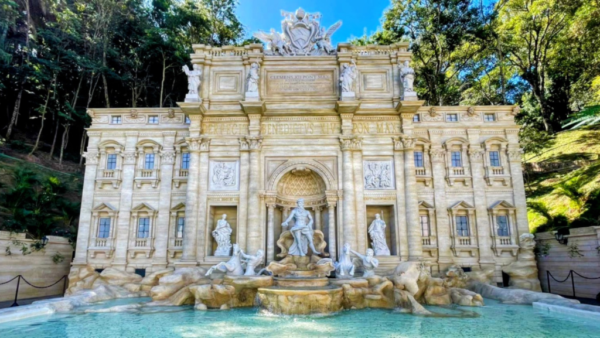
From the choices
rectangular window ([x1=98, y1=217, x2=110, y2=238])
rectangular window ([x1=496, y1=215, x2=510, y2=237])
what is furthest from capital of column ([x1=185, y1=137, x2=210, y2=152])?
rectangular window ([x1=496, y1=215, x2=510, y2=237])

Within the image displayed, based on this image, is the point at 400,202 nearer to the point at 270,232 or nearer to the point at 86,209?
the point at 270,232

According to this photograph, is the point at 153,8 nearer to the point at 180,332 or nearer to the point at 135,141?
the point at 135,141

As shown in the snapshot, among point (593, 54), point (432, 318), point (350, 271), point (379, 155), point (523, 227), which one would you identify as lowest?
point (432, 318)

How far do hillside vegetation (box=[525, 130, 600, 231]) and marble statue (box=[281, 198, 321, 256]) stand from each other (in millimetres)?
12245

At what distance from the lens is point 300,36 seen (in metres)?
19.3

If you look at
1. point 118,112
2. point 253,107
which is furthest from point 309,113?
point 118,112

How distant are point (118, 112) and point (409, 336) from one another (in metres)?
18.7

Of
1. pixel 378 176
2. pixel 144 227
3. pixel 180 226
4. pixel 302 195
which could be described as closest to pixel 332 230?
pixel 302 195

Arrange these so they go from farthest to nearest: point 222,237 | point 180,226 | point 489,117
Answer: point 489,117
point 180,226
point 222,237

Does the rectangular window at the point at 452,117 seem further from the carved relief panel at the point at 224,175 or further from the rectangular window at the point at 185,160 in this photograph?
the rectangular window at the point at 185,160

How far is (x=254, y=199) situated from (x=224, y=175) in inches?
84.5

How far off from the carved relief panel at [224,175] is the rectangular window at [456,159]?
39.0 ft

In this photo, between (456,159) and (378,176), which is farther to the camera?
(456,159)

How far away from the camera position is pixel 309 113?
58.3 feet
